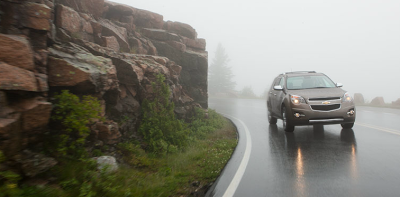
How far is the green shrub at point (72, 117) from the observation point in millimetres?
5000

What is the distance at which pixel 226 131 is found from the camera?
35.8ft

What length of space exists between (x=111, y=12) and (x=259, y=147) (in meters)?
9.47

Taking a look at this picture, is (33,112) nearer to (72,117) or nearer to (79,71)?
(72,117)

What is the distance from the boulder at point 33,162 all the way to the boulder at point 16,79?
3.35ft

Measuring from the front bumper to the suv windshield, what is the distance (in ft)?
4.86

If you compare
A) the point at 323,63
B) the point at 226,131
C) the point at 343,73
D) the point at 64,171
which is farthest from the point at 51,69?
the point at 323,63

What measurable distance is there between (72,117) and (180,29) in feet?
40.6

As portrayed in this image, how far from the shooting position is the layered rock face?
4430mm

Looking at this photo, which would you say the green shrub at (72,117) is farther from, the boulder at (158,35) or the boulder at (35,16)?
the boulder at (158,35)

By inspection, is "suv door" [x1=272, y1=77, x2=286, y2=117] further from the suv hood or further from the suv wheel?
the suv hood

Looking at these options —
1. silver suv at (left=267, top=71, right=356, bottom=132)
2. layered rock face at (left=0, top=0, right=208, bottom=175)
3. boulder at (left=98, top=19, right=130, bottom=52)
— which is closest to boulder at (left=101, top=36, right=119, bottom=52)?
layered rock face at (left=0, top=0, right=208, bottom=175)

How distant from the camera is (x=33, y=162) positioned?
4.15 m

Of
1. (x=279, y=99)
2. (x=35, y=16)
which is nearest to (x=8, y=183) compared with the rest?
Result: (x=35, y=16)

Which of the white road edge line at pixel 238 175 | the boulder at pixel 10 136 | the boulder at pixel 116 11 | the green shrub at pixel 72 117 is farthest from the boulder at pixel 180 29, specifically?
the boulder at pixel 10 136
